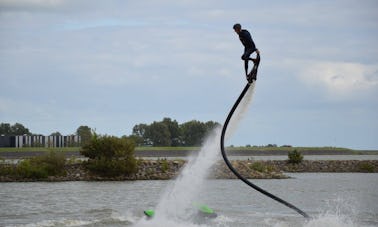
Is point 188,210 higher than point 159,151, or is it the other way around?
point 188,210

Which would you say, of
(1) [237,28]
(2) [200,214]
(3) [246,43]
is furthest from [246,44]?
(2) [200,214]

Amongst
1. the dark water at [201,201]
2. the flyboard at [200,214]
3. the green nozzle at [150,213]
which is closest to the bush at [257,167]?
the dark water at [201,201]

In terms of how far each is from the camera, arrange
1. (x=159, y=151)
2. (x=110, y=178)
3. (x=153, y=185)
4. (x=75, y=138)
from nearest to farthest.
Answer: (x=153, y=185), (x=110, y=178), (x=159, y=151), (x=75, y=138)

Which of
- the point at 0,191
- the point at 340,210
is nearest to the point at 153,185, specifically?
the point at 0,191

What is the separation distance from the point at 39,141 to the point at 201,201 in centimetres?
9825

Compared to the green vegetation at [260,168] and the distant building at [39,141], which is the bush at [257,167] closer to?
the green vegetation at [260,168]

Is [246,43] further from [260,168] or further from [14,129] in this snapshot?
[14,129]

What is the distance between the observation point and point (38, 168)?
6378 cm

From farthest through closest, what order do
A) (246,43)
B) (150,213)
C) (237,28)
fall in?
(150,213) → (246,43) → (237,28)

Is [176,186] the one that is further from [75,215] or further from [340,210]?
[340,210]

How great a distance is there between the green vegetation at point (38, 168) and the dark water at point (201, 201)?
3969 mm

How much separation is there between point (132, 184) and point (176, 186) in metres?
27.4

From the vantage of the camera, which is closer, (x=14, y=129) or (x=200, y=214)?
(x=200, y=214)

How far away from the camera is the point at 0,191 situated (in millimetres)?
51875
